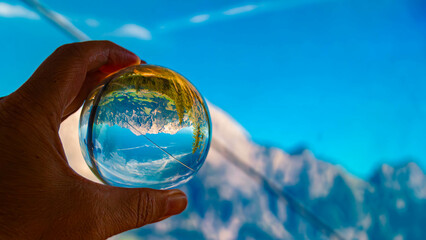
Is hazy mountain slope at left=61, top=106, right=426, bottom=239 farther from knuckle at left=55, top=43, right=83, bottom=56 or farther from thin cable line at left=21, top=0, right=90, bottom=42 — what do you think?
knuckle at left=55, top=43, right=83, bottom=56

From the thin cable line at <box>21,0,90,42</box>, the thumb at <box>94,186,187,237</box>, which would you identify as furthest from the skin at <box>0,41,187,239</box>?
the thin cable line at <box>21,0,90,42</box>

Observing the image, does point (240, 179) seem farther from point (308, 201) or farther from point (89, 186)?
point (89, 186)

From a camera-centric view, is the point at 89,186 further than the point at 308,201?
No

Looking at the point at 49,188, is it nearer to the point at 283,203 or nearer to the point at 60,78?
the point at 60,78

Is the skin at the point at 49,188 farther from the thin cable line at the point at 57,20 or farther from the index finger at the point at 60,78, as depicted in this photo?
the thin cable line at the point at 57,20

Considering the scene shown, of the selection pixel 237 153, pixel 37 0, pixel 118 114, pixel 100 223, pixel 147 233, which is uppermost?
pixel 37 0

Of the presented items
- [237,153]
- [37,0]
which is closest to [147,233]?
[237,153]

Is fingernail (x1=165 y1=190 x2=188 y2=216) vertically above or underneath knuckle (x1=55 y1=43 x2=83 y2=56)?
underneath

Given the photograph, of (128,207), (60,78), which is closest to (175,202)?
(128,207)

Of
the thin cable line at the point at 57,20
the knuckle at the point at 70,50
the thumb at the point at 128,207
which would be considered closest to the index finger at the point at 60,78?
the knuckle at the point at 70,50
